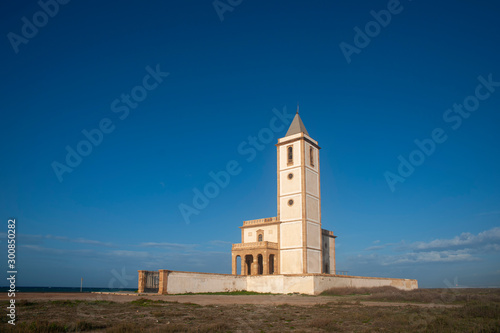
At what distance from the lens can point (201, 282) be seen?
3322cm

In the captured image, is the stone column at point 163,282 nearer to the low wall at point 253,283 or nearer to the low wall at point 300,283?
the low wall at point 253,283

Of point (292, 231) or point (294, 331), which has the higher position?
point (292, 231)

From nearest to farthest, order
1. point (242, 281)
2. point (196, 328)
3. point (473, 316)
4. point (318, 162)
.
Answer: point (196, 328), point (473, 316), point (242, 281), point (318, 162)

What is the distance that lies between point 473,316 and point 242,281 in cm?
2634

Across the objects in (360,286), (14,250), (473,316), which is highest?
(14,250)

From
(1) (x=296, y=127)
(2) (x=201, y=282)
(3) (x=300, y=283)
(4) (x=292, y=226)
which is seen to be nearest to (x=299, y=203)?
(4) (x=292, y=226)

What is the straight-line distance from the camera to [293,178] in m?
43.9

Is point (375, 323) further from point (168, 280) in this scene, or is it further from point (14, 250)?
point (168, 280)

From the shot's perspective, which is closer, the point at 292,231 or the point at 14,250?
the point at 14,250

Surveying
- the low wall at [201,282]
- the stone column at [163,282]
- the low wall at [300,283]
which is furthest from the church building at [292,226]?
the stone column at [163,282]

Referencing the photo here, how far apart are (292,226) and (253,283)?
315 inches

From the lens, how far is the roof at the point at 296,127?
4607 centimetres

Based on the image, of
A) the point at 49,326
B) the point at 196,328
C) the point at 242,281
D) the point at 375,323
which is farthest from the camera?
the point at 242,281

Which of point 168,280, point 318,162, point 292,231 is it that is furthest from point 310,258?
point 168,280
